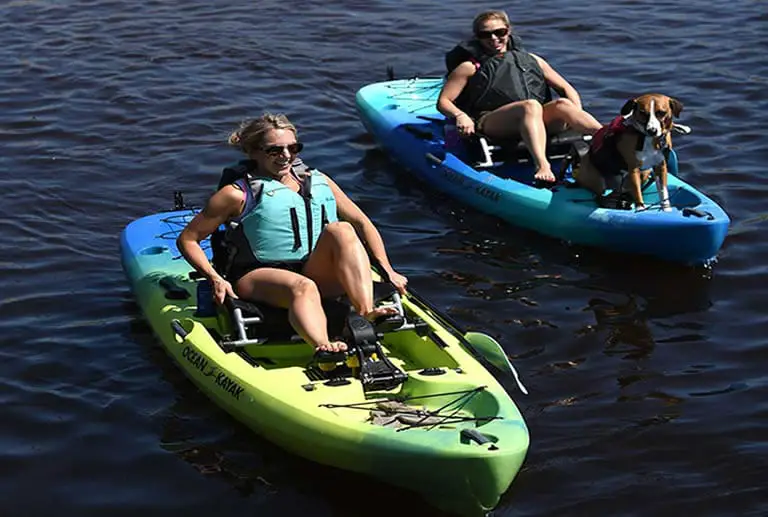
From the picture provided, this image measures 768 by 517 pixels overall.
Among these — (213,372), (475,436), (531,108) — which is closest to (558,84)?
(531,108)

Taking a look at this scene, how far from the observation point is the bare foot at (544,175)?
28.9ft

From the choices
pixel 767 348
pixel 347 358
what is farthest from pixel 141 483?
pixel 767 348

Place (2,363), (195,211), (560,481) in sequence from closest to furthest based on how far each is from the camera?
(560,481)
(2,363)
(195,211)

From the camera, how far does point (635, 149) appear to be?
8078mm

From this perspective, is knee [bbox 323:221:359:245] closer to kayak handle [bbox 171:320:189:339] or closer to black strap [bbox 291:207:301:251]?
black strap [bbox 291:207:301:251]

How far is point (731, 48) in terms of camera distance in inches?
516

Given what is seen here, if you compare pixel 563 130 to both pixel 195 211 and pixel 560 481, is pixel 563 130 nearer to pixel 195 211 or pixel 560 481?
pixel 195 211

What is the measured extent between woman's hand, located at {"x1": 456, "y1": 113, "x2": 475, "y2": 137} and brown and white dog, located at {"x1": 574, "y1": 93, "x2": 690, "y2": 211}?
0.94 m

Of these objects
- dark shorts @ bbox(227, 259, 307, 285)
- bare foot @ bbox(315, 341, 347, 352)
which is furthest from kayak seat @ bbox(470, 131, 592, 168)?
bare foot @ bbox(315, 341, 347, 352)

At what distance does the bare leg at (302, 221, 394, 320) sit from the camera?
6.20 meters

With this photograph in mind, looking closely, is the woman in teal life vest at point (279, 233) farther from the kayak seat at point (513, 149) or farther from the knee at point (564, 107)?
the knee at point (564, 107)

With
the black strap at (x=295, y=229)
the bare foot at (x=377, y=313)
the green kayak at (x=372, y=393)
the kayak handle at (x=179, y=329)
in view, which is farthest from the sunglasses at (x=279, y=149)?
the kayak handle at (x=179, y=329)

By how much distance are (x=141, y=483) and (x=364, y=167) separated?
4.86m

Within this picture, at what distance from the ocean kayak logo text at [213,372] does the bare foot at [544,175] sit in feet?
10.5
